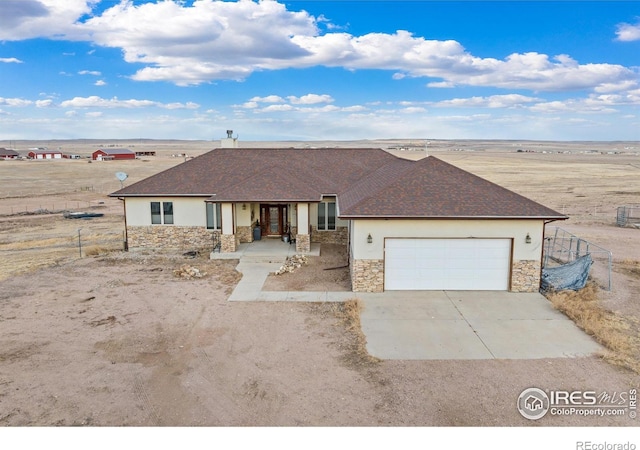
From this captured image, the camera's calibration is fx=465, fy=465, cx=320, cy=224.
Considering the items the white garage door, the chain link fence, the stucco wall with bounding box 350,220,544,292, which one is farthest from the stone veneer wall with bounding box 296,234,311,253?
the chain link fence

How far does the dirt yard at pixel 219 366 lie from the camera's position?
8.41m

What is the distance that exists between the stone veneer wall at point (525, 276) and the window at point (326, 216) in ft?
31.0

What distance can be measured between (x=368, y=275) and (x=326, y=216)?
7628mm

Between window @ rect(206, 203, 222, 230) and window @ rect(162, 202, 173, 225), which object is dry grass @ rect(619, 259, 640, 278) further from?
window @ rect(162, 202, 173, 225)

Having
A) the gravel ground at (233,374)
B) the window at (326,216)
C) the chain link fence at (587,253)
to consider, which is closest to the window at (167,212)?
the window at (326,216)

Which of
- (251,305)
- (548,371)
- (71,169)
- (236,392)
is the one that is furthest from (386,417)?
(71,169)

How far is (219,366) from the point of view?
406 inches

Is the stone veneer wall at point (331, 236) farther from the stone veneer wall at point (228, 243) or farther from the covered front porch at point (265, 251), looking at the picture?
the stone veneer wall at point (228, 243)

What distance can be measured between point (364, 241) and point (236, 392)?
733 cm

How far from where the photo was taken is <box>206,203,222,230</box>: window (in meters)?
22.0

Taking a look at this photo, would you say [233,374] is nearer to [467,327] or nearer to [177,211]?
[467,327]

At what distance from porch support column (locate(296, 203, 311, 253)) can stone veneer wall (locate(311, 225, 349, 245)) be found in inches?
91.9
